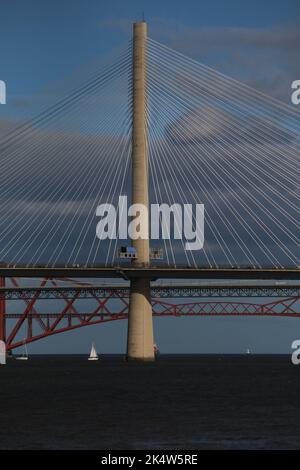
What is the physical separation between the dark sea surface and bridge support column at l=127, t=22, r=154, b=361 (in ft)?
63.6

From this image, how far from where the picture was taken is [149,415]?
5397 cm

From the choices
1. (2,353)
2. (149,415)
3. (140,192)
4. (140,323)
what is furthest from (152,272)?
(2,353)

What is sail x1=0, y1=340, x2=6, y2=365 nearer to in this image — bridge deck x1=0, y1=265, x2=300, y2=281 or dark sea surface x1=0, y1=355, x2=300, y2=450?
bridge deck x1=0, y1=265, x2=300, y2=281

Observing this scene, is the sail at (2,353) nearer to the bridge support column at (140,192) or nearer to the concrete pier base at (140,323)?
the bridge support column at (140,192)

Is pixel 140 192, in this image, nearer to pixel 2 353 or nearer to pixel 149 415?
pixel 149 415

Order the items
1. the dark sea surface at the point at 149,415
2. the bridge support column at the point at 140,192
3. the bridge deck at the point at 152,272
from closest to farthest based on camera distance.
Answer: the dark sea surface at the point at 149,415
the bridge support column at the point at 140,192
the bridge deck at the point at 152,272

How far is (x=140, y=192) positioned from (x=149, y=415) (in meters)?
46.3

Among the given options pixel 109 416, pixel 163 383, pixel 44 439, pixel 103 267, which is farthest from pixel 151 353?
pixel 44 439

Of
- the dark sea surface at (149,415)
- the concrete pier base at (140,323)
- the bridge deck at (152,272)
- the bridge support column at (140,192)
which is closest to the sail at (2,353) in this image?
the bridge deck at (152,272)

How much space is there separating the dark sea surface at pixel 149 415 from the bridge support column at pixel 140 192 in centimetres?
1939

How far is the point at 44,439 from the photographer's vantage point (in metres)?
43.0

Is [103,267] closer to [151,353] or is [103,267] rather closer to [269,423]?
[151,353]

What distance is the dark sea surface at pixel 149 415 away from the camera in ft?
138
